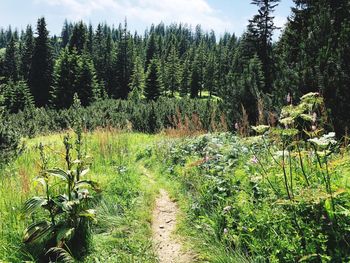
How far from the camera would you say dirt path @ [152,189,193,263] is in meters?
3.93

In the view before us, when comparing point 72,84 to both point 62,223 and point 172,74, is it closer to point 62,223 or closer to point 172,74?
point 172,74

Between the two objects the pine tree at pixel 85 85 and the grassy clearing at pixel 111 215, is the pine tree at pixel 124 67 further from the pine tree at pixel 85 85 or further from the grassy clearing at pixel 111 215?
the grassy clearing at pixel 111 215

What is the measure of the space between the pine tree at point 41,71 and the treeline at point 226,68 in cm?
14

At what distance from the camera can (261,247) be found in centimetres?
325

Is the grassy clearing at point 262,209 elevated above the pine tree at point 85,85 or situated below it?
below

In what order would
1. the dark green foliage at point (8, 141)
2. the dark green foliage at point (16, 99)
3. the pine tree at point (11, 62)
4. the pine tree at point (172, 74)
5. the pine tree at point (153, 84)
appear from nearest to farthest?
the dark green foliage at point (8, 141) → the dark green foliage at point (16, 99) → the pine tree at point (153, 84) → the pine tree at point (11, 62) → the pine tree at point (172, 74)

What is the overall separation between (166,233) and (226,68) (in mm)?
75565

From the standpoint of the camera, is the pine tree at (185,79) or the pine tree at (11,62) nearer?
the pine tree at (11,62)

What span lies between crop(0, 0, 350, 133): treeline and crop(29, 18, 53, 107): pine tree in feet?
0.47

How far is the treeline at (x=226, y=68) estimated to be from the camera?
6504 mm

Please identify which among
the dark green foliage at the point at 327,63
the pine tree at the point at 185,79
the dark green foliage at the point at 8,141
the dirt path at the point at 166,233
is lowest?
the dirt path at the point at 166,233

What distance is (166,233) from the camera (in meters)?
4.64

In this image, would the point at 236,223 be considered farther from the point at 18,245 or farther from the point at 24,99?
the point at 24,99

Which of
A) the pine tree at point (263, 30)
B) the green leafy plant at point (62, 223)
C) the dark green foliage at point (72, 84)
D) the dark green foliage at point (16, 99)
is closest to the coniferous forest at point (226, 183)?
the green leafy plant at point (62, 223)
